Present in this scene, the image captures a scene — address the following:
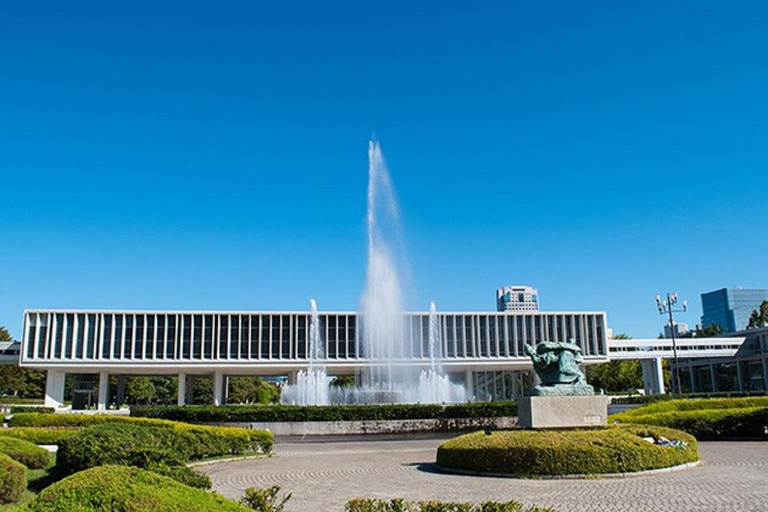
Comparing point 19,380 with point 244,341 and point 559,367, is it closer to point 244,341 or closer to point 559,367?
point 244,341

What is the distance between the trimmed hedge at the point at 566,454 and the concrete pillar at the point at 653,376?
6064 centimetres

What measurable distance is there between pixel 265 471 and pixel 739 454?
12786 mm

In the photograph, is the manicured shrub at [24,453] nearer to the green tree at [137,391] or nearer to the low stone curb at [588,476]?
the low stone curb at [588,476]

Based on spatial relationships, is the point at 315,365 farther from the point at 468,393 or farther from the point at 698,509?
the point at 698,509

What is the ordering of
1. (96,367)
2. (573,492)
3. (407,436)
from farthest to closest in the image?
1. (96,367)
2. (407,436)
3. (573,492)

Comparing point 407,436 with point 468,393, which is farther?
point 468,393

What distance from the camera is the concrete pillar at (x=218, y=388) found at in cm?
6309

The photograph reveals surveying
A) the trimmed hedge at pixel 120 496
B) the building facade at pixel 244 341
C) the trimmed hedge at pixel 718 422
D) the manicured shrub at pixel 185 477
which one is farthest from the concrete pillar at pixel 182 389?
the trimmed hedge at pixel 120 496

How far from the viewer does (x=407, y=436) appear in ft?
99.0

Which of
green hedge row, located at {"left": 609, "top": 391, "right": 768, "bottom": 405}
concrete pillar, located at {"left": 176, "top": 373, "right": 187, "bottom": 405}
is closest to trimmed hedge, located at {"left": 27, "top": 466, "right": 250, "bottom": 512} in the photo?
green hedge row, located at {"left": 609, "top": 391, "right": 768, "bottom": 405}

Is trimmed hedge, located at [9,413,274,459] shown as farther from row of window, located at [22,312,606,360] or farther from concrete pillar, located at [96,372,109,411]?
concrete pillar, located at [96,372,109,411]

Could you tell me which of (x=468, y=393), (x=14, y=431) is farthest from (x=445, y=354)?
(x=14, y=431)

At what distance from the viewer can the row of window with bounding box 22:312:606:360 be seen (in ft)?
199

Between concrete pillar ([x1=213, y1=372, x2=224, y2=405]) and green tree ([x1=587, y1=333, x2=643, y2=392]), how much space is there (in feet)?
160
